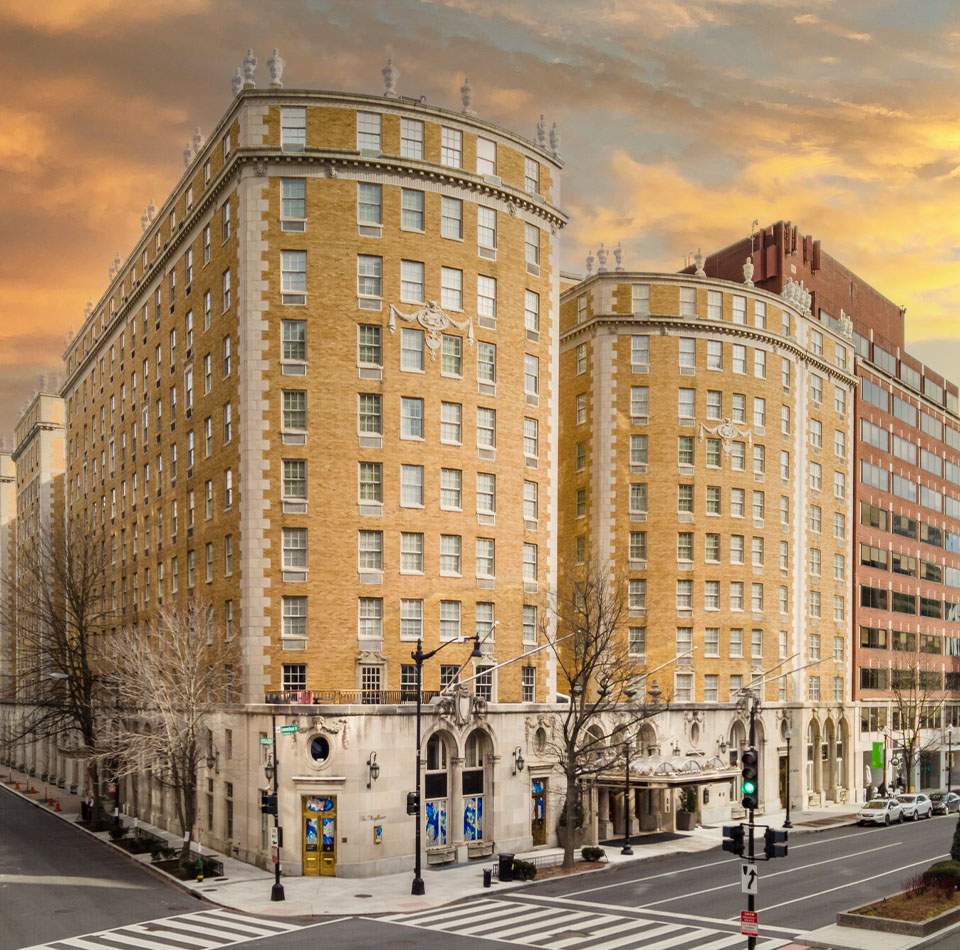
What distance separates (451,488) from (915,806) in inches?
1610

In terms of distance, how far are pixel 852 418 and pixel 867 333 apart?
9.71 metres

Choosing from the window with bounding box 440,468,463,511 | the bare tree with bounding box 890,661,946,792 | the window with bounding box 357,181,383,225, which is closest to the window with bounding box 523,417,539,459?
the window with bounding box 440,468,463,511

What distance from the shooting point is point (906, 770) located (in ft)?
302

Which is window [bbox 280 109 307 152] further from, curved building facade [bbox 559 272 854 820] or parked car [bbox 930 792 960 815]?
parked car [bbox 930 792 960 815]

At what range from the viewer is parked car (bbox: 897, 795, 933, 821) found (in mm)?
71750

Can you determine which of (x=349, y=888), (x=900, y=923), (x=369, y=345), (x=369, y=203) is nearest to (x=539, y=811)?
(x=349, y=888)

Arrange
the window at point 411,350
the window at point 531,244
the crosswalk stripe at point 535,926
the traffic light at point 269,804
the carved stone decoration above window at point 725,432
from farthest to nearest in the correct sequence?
the carved stone decoration above window at point 725,432 → the window at point 531,244 → the window at point 411,350 → the traffic light at point 269,804 → the crosswalk stripe at point 535,926

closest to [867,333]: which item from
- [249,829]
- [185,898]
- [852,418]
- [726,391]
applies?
[852,418]

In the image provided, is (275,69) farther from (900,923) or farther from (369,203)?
(900,923)

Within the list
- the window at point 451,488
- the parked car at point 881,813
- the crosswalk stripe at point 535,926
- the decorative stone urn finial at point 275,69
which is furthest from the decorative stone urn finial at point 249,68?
the parked car at point 881,813

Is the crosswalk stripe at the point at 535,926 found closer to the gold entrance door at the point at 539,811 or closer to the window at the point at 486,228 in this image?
the gold entrance door at the point at 539,811

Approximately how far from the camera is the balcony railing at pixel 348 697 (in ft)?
159

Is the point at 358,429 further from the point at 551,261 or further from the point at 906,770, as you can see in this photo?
the point at 906,770

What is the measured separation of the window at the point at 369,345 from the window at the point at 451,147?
9.05 meters
